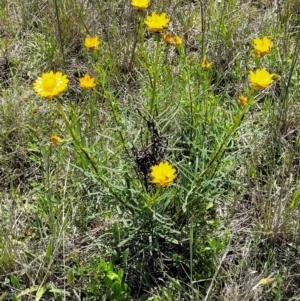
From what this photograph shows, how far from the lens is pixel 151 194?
1525 millimetres

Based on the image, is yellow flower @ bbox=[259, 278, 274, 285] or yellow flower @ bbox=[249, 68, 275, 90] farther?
yellow flower @ bbox=[259, 278, 274, 285]

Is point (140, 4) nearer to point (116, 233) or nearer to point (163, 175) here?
point (163, 175)

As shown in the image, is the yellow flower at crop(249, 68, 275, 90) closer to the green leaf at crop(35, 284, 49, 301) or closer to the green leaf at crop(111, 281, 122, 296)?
the green leaf at crop(111, 281, 122, 296)

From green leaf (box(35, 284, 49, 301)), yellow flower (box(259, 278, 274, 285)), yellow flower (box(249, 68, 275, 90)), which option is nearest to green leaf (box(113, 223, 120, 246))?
green leaf (box(35, 284, 49, 301))

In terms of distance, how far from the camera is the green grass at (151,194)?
58.9 inches

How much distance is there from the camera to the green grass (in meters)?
1.50

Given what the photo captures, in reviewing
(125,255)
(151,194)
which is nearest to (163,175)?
(151,194)

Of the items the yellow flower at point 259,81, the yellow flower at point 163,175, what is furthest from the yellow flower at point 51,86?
the yellow flower at point 259,81

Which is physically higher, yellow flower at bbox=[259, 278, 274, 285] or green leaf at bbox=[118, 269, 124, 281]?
green leaf at bbox=[118, 269, 124, 281]

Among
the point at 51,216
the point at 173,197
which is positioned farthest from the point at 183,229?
the point at 51,216

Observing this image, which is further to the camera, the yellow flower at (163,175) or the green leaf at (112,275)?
the green leaf at (112,275)

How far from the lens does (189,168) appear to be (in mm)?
1550

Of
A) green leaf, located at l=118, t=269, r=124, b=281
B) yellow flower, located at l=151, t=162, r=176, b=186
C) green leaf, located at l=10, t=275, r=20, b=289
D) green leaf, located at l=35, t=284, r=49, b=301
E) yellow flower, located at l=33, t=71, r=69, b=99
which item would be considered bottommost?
green leaf, located at l=35, t=284, r=49, b=301

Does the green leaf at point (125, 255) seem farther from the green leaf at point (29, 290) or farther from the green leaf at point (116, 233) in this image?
the green leaf at point (29, 290)
